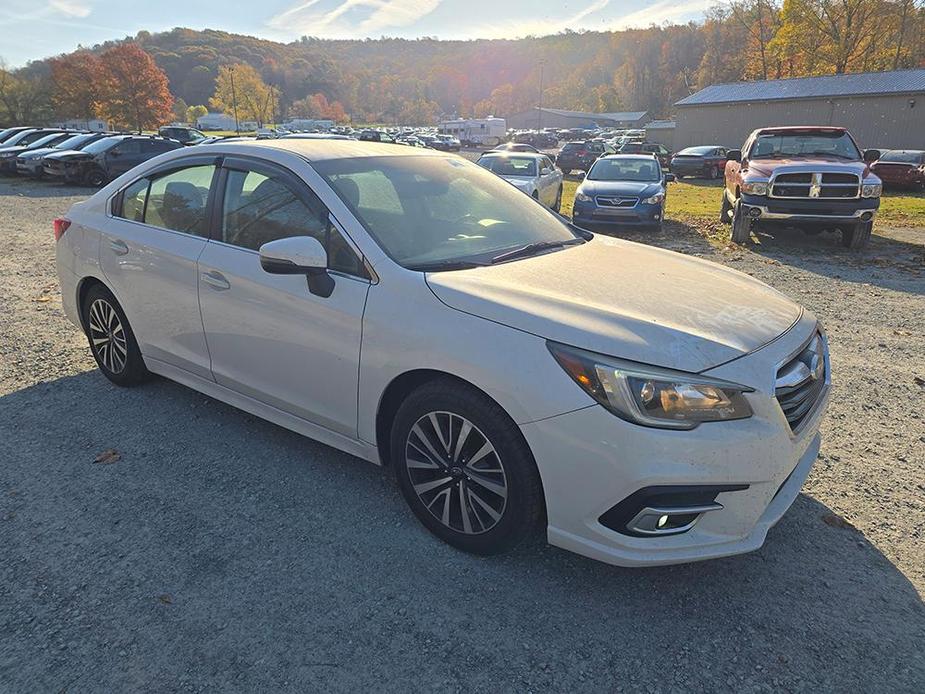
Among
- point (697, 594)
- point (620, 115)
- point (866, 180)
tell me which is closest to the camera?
point (697, 594)

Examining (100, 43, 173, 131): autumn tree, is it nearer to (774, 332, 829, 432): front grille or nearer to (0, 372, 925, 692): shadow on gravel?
(0, 372, 925, 692): shadow on gravel

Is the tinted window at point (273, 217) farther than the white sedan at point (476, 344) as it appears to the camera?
Yes

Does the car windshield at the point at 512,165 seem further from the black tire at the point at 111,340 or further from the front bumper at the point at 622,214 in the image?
the black tire at the point at 111,340

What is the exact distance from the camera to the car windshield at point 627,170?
508 inches

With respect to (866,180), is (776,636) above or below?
below

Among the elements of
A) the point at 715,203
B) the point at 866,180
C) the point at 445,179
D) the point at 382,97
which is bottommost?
the point at 715,203

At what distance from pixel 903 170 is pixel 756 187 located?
44.6ft

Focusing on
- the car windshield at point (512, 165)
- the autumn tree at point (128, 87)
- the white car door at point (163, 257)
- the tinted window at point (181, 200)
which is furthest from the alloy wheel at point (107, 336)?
the autumn tree at point (128, 87)

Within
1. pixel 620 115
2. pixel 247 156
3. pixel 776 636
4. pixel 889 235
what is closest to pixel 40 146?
pixel 247 156

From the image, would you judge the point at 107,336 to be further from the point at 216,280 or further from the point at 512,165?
the point at 512,165

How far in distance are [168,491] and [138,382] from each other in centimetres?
149

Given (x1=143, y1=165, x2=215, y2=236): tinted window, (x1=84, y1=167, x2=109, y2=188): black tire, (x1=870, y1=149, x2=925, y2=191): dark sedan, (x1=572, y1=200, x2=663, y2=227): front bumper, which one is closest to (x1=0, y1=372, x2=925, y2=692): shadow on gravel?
(x1=143, y1=165, x2=215, y2=236): tinted window

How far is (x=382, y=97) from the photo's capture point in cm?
16738

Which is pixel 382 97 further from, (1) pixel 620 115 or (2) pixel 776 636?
(2) pixel 776 636
